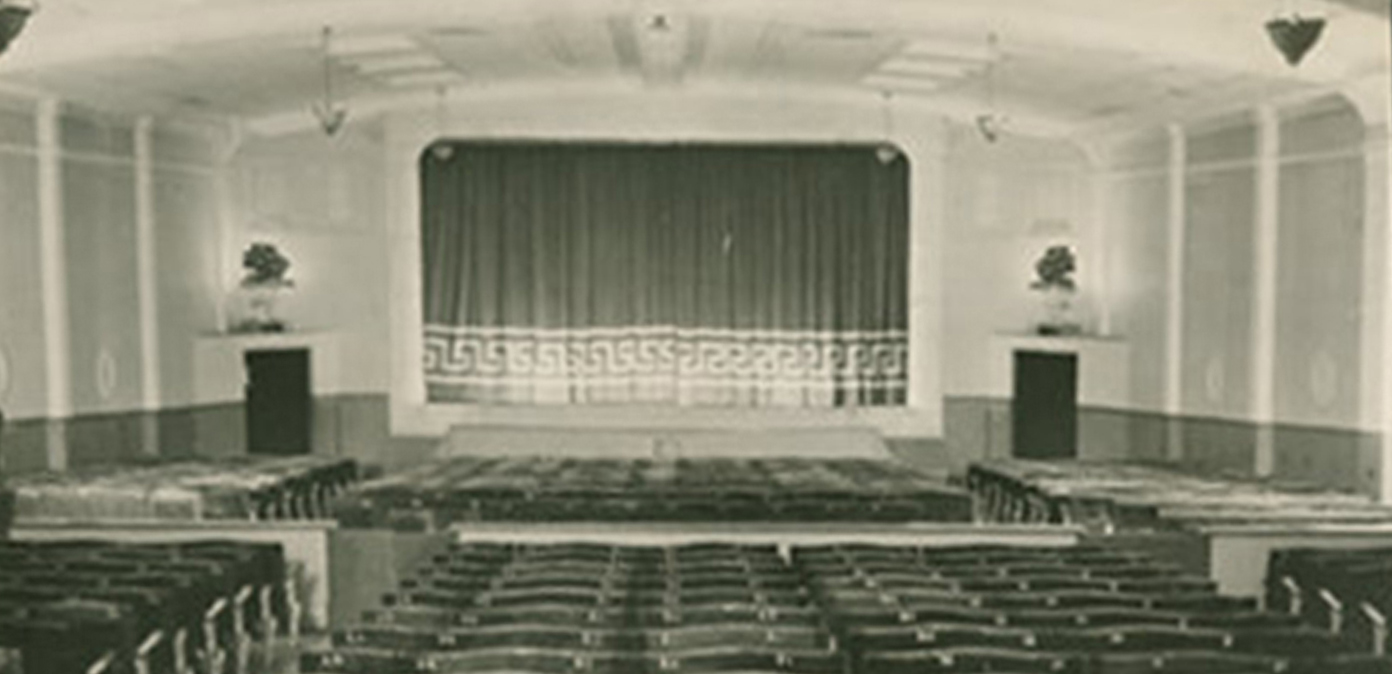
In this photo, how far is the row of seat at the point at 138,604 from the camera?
8758 millimetres

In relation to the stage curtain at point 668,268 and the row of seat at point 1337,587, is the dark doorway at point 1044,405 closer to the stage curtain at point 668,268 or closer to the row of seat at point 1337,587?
the stage curtain at point 668,268

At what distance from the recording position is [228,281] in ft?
79.3

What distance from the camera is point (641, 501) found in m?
15.0

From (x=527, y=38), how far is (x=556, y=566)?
9.59 metres

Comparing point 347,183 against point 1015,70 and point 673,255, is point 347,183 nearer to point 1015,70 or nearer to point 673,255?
point 673,255

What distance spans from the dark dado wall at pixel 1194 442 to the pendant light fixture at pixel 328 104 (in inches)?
381

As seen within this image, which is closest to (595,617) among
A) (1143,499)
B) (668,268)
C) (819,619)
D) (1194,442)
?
(819,619)

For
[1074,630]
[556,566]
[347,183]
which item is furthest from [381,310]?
[1074,630]

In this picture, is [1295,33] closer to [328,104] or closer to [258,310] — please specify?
[328,104]

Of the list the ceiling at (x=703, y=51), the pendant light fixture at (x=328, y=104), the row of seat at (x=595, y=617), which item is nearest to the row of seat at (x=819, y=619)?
the row of seat at (x=595, y=617)

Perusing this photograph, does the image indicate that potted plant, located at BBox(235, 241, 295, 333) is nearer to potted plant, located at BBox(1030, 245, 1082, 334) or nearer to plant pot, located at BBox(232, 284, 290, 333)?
plant pot, located at BBox(232, 284, 290, 333)

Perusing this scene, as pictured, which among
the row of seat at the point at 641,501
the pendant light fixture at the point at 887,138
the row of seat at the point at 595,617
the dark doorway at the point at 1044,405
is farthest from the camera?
the dark doorway at the point at 1044,405

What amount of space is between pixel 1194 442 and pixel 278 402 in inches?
501

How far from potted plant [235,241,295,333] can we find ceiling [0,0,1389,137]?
203 centimetres
